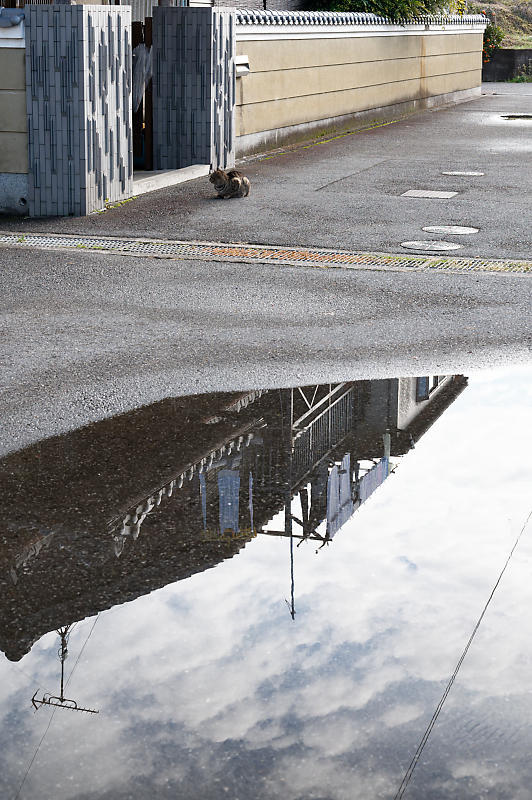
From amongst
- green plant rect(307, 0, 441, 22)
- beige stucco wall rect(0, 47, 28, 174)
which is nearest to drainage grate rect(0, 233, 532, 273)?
beige stucco wall rect(0, 47, 28, 174)

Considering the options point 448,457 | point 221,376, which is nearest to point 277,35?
point 221,376

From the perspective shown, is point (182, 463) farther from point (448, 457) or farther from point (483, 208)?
point (483, 208)

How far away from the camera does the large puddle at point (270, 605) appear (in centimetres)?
316

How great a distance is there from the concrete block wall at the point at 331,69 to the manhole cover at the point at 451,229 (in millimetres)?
6625

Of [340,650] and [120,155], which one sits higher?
[120,155]

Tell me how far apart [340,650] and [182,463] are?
175cm

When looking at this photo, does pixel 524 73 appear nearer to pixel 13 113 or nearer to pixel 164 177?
pixel 164 177

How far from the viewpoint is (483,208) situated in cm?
1280

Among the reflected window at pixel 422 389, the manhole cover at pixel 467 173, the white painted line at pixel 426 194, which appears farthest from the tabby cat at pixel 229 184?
the reflected window at pixel 422 389

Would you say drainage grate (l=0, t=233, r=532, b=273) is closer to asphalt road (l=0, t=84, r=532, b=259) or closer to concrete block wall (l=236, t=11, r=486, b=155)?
asphalt road (l=0, t=84, r=532, b=259)

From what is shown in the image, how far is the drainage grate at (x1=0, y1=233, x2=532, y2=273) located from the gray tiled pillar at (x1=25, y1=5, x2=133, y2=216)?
1235 mm

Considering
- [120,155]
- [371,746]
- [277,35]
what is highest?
[277,35]

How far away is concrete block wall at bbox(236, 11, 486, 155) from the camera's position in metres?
17.9

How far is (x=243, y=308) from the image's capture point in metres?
8.35
